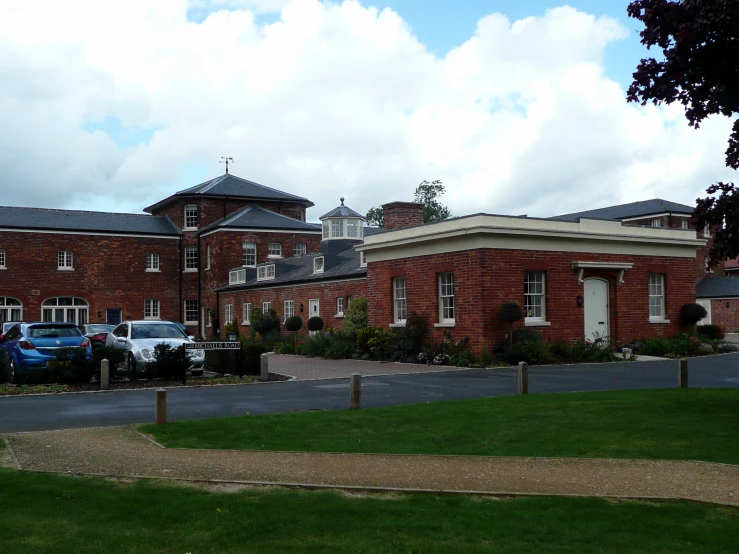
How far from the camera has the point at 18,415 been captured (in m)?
14.0

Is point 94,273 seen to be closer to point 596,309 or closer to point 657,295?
point 596,309

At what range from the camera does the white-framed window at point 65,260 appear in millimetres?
51594

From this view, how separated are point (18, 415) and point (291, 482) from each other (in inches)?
313

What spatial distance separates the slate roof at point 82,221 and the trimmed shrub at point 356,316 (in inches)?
1031

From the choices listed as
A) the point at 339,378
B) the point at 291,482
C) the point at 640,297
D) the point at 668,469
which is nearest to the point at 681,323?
the point at 640,297

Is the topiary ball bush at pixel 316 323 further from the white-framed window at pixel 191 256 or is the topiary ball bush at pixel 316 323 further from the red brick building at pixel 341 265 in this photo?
the white-framed window at pixel 191 256

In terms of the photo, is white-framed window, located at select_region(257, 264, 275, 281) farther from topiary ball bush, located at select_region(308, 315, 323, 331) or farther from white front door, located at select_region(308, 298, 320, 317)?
topiary ball bush, located at select_region(308, 315, 323, 331)

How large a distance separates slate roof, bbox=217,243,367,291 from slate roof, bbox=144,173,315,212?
9.46m

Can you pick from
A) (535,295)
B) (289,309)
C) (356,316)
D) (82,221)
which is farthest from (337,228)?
(535,295)

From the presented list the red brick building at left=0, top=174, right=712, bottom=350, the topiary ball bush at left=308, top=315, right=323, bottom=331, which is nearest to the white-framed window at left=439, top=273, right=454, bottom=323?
the red brick building at left=0, top=174, right=712, bottom=350

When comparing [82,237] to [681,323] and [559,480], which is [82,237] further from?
[559,480]

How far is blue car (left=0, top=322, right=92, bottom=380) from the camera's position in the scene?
781 inches

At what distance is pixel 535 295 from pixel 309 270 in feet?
54.4

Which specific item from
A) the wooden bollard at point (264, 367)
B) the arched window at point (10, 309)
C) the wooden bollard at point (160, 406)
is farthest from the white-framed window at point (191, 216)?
the wooden bollard at point (160, 406)
